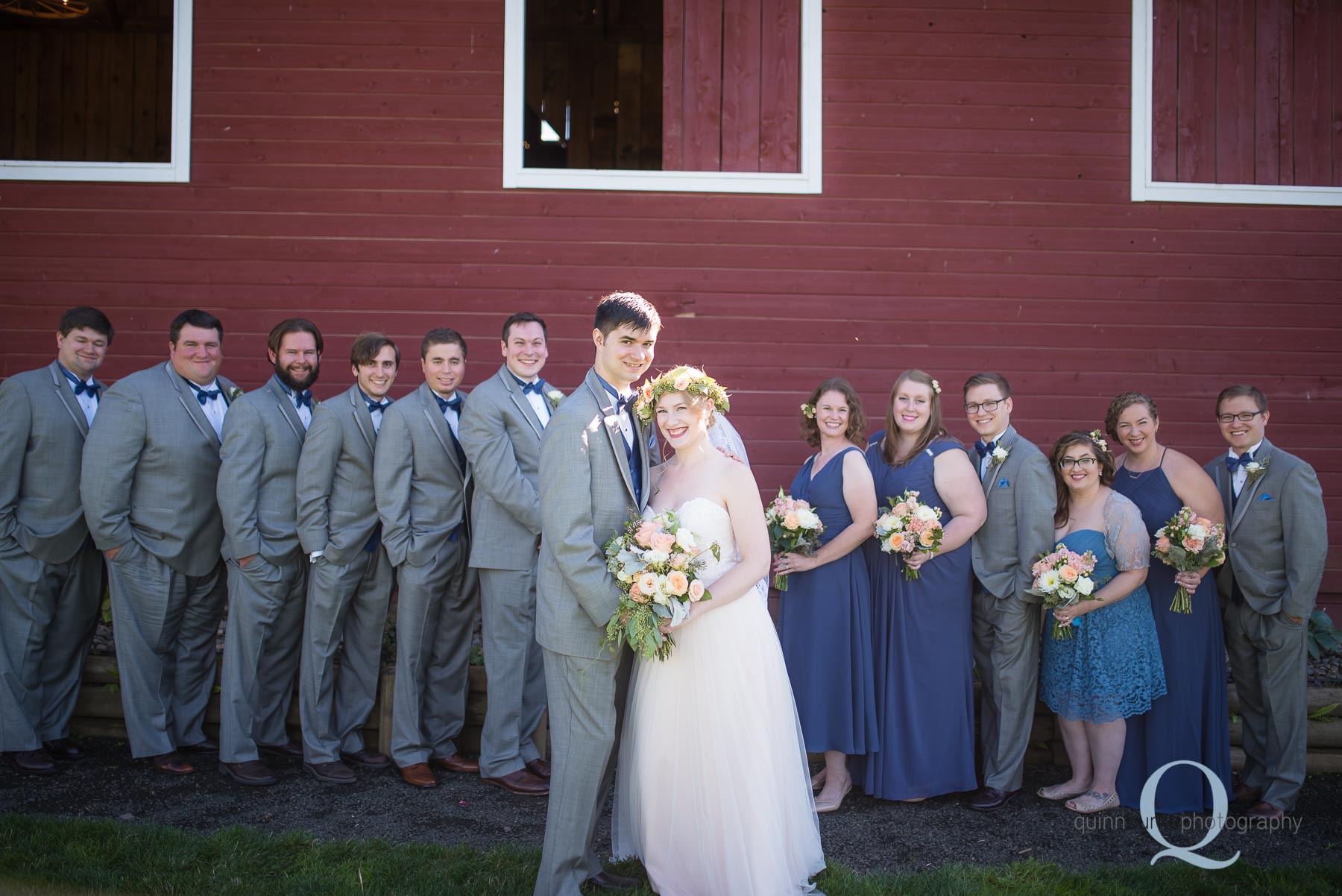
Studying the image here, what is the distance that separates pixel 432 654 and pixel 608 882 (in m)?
2.06

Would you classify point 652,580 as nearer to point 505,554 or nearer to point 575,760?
point 575,760

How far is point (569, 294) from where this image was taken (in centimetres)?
732

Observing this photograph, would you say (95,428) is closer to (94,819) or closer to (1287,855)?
(94,819)

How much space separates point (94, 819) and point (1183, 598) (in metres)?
5.59

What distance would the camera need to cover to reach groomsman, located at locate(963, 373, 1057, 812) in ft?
16.9

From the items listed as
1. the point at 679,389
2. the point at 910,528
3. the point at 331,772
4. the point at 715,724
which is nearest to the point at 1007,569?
the point at 910,528

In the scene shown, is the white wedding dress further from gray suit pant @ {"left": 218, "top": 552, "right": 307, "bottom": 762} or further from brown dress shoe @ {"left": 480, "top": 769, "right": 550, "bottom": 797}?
gray suit pant @ {"left": 218, "top": 552, "right": 307, "bottom": 762}

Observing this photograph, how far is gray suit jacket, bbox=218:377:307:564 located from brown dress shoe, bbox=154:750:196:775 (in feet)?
3.79

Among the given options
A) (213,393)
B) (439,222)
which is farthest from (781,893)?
(439,222)

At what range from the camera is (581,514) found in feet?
12.2

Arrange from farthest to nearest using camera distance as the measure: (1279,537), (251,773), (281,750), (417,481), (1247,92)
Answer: (1247,92) < (281,750) < (417,481) < (251,773) < (1279,537)

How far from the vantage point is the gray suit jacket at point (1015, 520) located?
16.9 feet

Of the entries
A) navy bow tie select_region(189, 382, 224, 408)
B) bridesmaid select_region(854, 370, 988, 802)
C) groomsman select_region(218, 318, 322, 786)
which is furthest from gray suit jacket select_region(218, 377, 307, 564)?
bridesmaid select_region(854, 370, 988, 802)

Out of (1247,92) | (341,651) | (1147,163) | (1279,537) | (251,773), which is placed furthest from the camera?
(1247,92)
